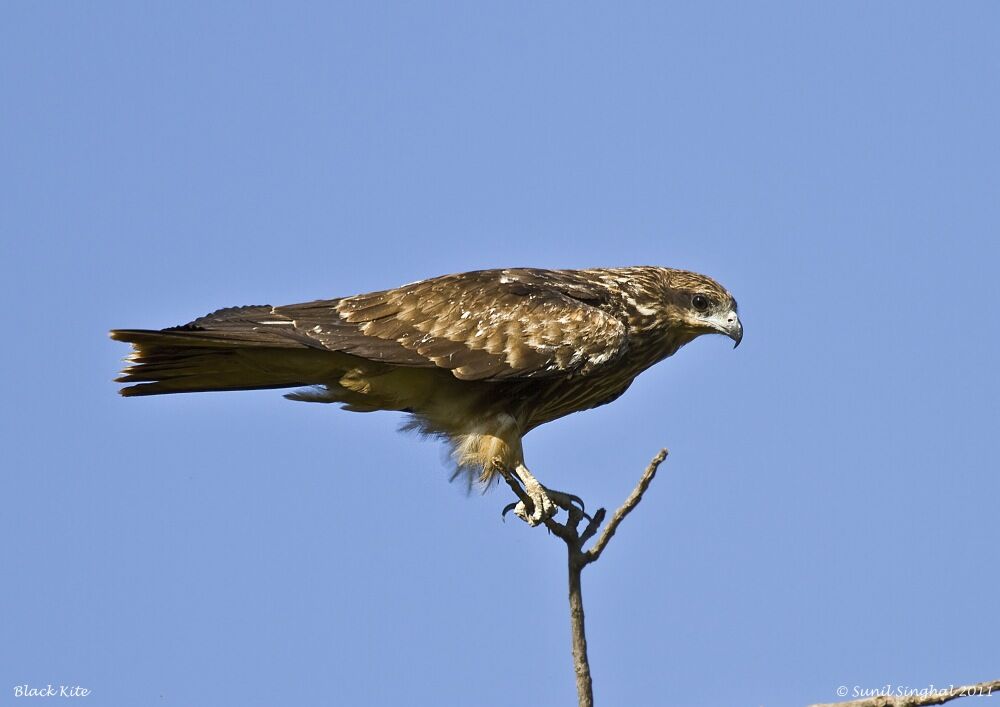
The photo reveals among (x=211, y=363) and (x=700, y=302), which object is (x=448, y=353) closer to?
(x=211, y=363)

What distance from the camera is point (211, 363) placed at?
7234 millimetres

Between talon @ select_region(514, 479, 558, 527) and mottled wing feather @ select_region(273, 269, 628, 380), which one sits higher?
mottled wing feather @ select_region(273, 269, 628, 380)

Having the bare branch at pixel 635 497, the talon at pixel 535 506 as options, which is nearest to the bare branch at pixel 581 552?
the bare branch at pixel 635 497

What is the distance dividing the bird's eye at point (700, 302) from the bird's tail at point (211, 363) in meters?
2.24

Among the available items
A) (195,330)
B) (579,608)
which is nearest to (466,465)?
(195,330)

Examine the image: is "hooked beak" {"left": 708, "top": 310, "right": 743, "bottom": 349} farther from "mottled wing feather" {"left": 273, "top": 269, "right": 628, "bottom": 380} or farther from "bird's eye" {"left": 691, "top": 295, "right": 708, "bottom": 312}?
"mottled wing feather" {"left": 273, "top": 269, "right": 628, "bottom": 380}

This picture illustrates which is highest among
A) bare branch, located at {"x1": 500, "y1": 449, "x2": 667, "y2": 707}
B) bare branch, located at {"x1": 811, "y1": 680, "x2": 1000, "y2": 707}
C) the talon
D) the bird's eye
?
the bird's eye

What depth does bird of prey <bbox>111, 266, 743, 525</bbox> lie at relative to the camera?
23.5 ft

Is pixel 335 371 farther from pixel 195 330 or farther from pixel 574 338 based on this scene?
pixel 574 338

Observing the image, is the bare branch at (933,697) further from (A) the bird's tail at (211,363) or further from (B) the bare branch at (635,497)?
(A) the bird's tail at (211,363)

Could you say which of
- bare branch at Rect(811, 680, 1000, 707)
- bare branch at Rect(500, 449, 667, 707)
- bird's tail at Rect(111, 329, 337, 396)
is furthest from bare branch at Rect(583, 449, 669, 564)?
bird's tail at Rect(111, 329, 337, 396)

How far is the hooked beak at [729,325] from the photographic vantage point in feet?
26.1

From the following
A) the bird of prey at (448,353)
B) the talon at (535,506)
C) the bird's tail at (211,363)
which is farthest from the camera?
the bird of prey at (448,353)

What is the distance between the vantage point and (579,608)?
530cm
